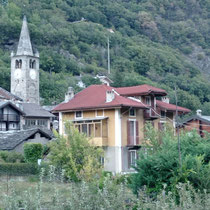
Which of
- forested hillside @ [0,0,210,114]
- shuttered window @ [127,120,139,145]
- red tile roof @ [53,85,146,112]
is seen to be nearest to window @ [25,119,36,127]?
red tile roof @ [53,85,146,112]

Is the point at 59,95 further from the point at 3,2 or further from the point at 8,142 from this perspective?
the point at 3,2

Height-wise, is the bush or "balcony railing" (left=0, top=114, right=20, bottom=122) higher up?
"balcony railing" (left=0, top=114, right=20, bottom=122)

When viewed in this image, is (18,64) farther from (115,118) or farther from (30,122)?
(115,118)

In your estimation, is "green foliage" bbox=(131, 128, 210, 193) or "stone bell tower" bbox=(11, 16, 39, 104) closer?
"green foliage" bbox=(131, 128, 210, 193)

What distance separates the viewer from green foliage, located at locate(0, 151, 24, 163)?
1250 inches

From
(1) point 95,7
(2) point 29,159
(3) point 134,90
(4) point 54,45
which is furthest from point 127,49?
(2) point 29,159

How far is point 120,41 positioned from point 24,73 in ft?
182

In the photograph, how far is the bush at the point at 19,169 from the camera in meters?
28.4

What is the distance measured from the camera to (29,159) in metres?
32.1

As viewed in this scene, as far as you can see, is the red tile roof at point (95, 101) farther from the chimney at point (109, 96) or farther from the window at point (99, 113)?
the window at point (99, 113)

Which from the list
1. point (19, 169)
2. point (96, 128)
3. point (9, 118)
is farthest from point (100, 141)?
point (9, 118)

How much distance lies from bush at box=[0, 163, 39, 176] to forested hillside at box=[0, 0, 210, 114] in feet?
181

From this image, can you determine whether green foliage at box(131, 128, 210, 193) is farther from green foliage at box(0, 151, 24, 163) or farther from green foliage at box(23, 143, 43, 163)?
green foliage at box(0, 151, 24, 163)

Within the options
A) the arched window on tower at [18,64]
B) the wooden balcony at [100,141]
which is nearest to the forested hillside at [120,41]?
the arched window on tower at [18,64]
